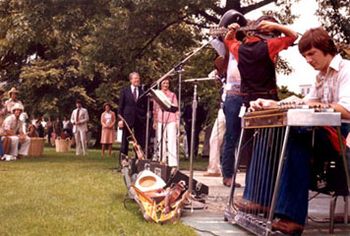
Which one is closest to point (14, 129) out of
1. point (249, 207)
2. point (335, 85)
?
point (249, 207)

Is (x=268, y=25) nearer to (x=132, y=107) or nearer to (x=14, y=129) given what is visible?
(x=132, y=107)

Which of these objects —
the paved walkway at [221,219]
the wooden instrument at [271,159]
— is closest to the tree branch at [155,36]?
the paved walkway at [221,219]

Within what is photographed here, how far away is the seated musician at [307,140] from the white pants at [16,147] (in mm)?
10821

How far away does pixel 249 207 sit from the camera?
14.4 ft

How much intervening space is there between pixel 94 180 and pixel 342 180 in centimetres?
449

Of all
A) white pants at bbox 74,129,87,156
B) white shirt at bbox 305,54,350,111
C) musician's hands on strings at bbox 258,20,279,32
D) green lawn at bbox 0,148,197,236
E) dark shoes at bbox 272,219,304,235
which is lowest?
green lawn at bbox 0,148,197,236

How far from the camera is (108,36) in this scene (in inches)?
533

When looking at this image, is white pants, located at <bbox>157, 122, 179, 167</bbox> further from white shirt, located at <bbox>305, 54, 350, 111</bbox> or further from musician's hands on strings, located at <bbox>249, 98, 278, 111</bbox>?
white shirt, located at <bbox>305, 54, 350, 111</bbox>

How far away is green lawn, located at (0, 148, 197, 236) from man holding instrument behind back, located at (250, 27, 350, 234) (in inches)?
29.1

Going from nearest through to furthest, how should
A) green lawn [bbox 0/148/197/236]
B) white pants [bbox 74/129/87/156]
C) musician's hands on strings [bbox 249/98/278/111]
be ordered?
musician's hands on strings [bbox 249/98/278/111]
green lawn [bbox 0/148/197/236]
white pants [bbox 74/129/87/156]

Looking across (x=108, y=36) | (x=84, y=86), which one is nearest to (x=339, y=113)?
(x=108, y=36)

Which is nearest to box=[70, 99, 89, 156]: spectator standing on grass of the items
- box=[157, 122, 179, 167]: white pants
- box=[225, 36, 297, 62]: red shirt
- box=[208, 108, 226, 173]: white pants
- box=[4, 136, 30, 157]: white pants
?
box=[4, 136, 30, 157]: white pants

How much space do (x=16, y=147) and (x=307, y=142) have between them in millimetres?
11125

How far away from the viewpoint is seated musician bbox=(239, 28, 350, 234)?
3.78 meters
